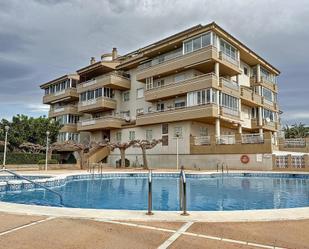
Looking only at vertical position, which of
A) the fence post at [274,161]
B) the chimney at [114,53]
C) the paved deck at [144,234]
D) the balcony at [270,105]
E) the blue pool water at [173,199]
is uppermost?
the chimney at [114,53]

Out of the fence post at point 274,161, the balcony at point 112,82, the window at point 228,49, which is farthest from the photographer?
the balcony at point 112,82

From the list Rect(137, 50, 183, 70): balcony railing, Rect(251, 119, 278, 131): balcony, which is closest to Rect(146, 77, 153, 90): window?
Rect(137, 50, 183, 70): balcony railing

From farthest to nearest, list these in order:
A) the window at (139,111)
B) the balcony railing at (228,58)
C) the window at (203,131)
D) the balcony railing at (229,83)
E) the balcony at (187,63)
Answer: the window at (139,111), the window at (203,131), the balcony railing at (229,83), the balcony railing at (228,58), the balcony at (187,63)

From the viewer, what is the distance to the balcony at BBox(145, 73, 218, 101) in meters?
29.5

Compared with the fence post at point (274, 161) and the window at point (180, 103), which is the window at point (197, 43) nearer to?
the window at point (180, 103)

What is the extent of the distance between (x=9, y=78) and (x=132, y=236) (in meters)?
28.8

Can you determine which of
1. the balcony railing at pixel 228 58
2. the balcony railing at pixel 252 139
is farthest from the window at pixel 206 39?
the balcony railing at pixel 252 139

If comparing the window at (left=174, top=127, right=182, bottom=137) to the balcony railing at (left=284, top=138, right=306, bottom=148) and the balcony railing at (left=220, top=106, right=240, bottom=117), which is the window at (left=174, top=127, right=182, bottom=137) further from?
the balcony railing at (left=284, top=138, right=306, bottom=148)

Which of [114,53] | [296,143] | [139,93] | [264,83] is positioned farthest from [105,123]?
[296,143]

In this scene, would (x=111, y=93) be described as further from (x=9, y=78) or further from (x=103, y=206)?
(x=103, y=206)

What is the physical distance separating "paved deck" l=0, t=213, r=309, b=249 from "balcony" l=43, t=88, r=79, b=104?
136 feet

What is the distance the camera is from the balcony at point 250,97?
34250mm

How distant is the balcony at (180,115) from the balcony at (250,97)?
22.0ft

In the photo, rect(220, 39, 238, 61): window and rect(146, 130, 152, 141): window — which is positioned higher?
rect(220, 39, 238, 61): window
